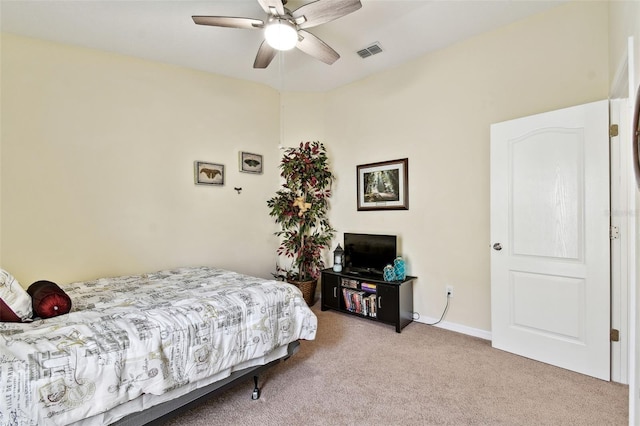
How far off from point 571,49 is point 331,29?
76.9 inches

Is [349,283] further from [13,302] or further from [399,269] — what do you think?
[13,302]

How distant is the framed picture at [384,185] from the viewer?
11.3ft

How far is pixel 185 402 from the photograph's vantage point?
1.62 metres

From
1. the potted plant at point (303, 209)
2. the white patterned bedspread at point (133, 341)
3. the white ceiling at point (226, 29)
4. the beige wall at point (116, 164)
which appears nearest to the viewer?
the white patterned bedspread at point (133, 341)

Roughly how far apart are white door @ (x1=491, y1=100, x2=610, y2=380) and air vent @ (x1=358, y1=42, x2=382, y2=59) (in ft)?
4.51

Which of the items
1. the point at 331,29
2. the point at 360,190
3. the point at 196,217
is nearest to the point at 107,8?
the point at 331,29

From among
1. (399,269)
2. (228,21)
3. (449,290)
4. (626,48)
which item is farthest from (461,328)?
(228,21)

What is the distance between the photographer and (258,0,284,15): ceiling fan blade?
189cm

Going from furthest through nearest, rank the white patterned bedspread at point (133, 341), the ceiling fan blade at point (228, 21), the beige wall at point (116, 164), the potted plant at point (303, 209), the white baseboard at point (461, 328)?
the potted plant at point (303, 209)
the white baseboard at point (461, 328)
the beige wall at point (116, 164)
the ceiling fan blade at point (228, 21)
the white patterned bedspread at point (133, 341)

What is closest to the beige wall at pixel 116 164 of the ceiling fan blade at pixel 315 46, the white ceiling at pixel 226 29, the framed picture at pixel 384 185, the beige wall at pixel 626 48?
the white ceiling at pixel 226 29

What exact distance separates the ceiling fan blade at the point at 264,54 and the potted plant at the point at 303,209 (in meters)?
1.35

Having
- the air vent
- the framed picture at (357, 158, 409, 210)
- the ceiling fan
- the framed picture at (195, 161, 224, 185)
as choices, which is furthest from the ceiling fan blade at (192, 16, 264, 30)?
the framed picture at (357, 158, 409, 210)

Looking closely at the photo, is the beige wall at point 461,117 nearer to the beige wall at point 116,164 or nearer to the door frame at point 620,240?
the door frame at point 620,240

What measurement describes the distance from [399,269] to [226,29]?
2.83 metres
